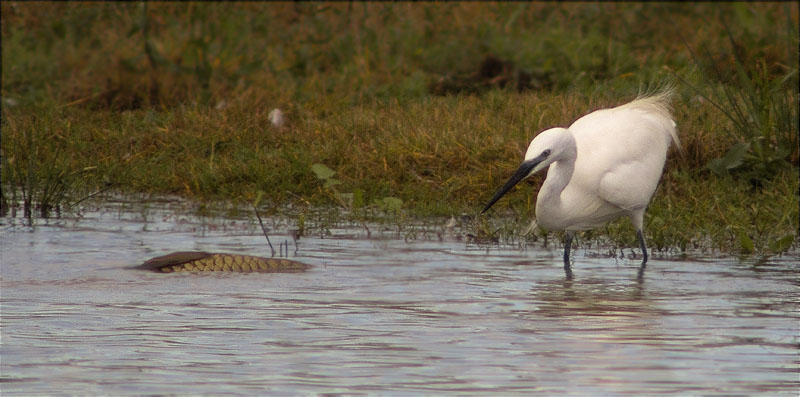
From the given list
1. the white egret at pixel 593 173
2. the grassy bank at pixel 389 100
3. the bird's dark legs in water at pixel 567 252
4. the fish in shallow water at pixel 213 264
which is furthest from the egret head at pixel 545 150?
the fish in shallow water at pixel 213 264

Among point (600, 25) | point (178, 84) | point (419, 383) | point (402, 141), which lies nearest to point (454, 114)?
point (402, 141)

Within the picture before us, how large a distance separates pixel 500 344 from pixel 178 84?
7102 mm

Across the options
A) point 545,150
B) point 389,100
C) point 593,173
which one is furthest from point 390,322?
point 389,100

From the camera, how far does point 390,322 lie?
4.89m

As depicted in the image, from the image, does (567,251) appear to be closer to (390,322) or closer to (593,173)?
(593,173)

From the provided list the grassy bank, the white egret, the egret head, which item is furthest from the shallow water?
the grassy bank

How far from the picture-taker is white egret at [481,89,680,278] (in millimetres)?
6504

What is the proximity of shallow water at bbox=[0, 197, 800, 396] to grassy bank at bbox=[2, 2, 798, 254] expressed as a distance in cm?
94

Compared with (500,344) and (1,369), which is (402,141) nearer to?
(500,344)

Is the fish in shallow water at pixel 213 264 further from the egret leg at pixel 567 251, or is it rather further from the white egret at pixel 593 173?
the egret leg at pixel 567 251

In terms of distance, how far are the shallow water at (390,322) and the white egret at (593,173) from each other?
0.79 ft

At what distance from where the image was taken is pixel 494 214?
791 centimetres

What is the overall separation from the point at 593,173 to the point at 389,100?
4301 mm

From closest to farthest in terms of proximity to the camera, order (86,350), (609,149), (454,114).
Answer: (86,350) → (609,149) → (454,114)
